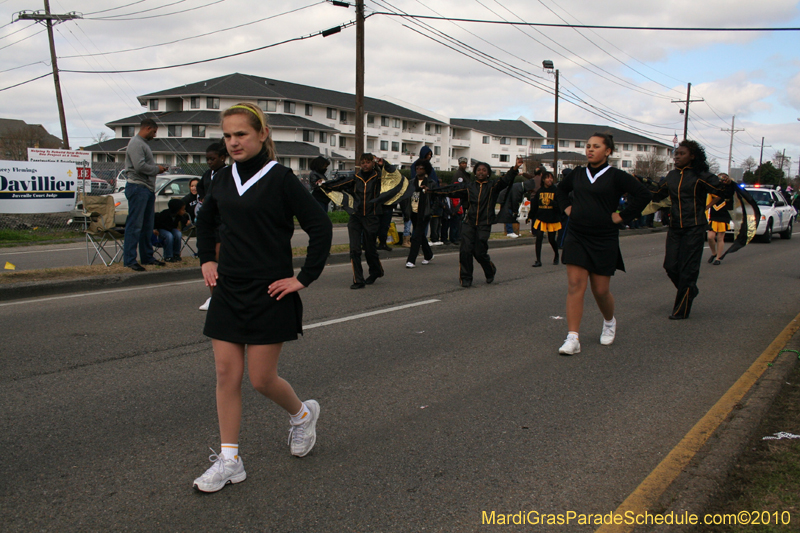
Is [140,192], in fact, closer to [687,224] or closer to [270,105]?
[687,224]

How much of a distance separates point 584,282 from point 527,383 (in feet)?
4.36

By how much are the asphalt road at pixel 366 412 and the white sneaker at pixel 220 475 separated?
0.05 metres

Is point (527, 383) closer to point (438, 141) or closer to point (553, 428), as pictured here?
point (553, 428)

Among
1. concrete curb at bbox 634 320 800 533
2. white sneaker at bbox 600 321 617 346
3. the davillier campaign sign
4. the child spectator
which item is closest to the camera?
concrete curb at bbox 634 320 800 533

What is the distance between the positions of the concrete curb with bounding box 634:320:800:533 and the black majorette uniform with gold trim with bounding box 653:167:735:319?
2850 millimetres

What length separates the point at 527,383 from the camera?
17.0 ft

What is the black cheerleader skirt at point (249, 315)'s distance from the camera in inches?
127

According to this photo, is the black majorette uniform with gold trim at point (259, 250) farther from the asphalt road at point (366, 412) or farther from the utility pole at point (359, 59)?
the utility pole at point (359, 59)

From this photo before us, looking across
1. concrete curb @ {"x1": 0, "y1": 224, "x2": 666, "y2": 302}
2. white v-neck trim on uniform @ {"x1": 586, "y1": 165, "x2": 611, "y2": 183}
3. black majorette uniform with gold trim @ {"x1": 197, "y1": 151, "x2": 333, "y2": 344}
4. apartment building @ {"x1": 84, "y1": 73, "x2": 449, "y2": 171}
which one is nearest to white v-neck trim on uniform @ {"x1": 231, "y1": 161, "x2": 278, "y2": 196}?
black majorette uniform with gold trim @ {"x1": 197, "y1": 151, "x2": 333, "y2": 344}

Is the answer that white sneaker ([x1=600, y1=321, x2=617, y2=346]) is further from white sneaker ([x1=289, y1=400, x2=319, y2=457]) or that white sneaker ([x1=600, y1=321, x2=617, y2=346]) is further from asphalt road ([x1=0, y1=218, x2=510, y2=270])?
asphalt road ([x1=0, y1=218, x2=510, y2=270])

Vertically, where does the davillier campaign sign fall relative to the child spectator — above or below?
above

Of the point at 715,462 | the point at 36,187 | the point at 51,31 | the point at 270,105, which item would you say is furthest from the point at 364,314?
the point at 270,105

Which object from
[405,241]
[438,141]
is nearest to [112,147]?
[438,141]

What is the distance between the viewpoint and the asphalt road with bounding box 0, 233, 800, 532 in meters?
3.18
